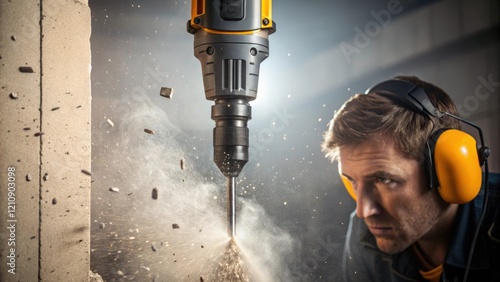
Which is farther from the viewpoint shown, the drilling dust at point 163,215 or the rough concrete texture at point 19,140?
the drilling dust at point 163,215

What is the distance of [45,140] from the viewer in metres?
1.07

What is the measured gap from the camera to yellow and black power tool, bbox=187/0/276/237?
111 centimetres

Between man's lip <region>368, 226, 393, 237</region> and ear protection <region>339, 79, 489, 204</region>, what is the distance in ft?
0.48

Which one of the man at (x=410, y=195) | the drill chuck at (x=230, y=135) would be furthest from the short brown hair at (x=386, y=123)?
the drill chuck at (x=230, y=135)

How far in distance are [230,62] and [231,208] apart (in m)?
0.33

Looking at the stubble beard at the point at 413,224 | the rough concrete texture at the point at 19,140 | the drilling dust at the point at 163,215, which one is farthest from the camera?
the stubble beard at the point at 413,224

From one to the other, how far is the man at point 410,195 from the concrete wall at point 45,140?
0.63 meters

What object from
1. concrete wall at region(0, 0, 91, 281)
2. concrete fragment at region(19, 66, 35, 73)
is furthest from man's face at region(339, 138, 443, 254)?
concrete fragment at region(19, 66, 35, 73)

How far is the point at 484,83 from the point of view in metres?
1.34

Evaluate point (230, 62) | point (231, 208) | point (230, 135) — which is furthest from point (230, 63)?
point (231, 208)

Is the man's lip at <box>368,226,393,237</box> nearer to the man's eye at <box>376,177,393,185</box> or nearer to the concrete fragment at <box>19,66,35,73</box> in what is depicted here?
the man's eye at <box>376,177,393,185</box>

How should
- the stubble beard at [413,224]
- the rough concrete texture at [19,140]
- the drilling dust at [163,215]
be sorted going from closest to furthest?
the rough concrete texture at [19,140] < the drilling dust at [163,215] < the stubble beard at [413,224]

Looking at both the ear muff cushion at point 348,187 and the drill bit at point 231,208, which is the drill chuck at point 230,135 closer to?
the drill bit at point 231,208

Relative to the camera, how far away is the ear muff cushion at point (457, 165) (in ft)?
3.77
